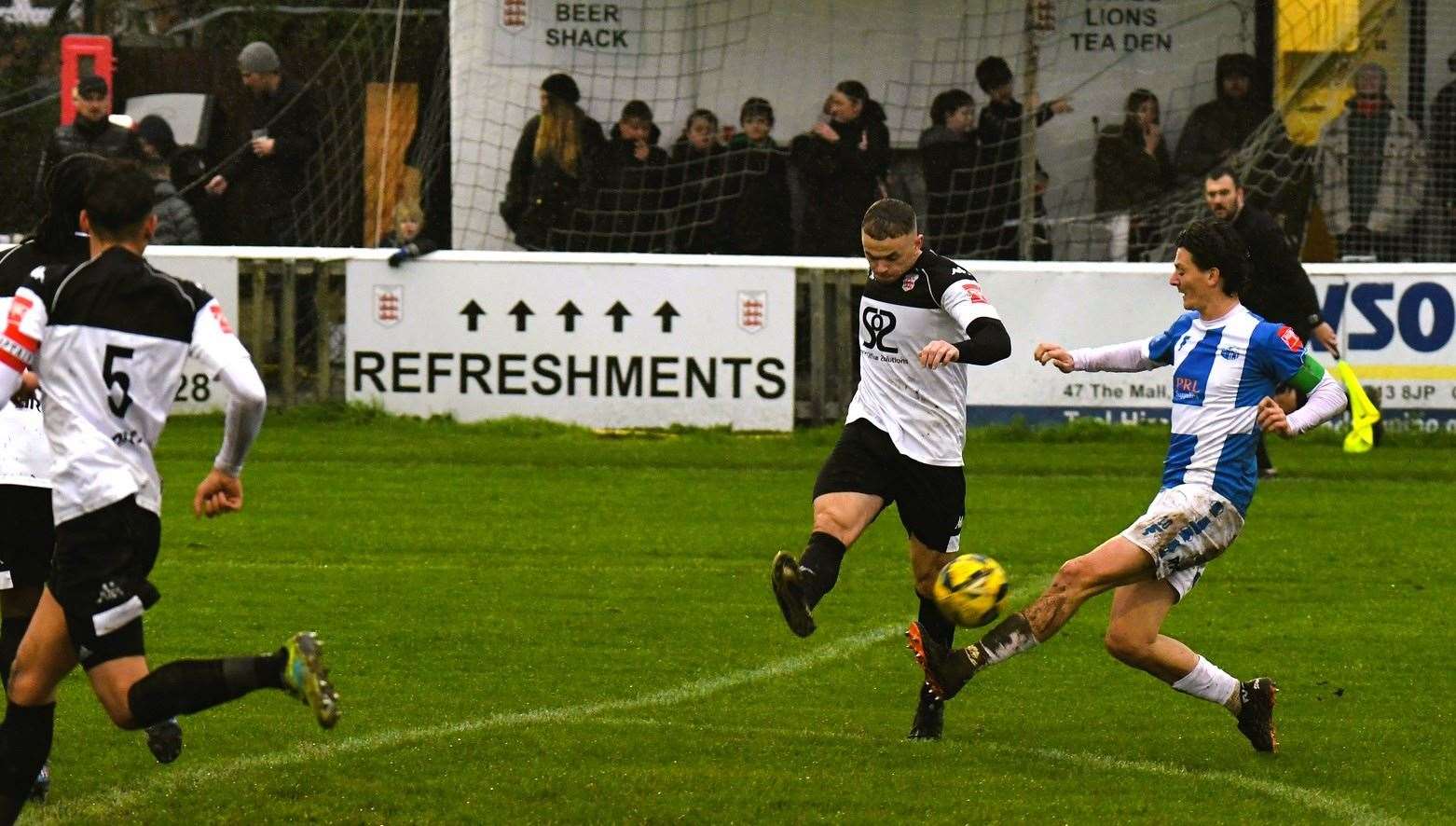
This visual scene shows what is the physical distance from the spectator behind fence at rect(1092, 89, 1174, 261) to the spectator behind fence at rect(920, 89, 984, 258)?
3.98 ft

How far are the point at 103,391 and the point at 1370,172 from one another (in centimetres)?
1542

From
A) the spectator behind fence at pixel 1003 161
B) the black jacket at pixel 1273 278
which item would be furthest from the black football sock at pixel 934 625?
the spectator behind fence at pixel 1003 161

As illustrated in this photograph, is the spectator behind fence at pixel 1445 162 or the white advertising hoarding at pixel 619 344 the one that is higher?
the spectator behind fence at pixel 1445 162

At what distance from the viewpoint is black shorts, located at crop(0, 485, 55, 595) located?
275 inches

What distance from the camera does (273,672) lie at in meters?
5.88

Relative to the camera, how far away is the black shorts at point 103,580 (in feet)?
19.3

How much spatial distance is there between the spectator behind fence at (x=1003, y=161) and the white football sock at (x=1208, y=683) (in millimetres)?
11408

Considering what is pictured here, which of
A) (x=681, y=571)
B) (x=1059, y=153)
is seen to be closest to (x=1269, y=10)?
(x=1059, y=153)

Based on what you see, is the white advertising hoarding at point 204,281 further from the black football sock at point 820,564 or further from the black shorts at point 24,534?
the black shorts at point 24,534

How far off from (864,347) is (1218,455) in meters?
1.46

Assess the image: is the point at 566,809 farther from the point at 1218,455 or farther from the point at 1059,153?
the point at 1059,153

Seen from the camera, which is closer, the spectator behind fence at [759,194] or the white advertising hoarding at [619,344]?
the white advertising hoarding at [619,344]

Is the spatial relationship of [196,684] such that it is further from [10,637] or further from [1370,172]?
[1370,172]

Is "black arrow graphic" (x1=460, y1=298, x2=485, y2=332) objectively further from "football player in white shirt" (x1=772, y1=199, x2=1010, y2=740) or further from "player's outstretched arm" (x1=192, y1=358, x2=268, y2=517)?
"player's outstretched arm" (x1=192, y1=358, x2=268, y2=517)
